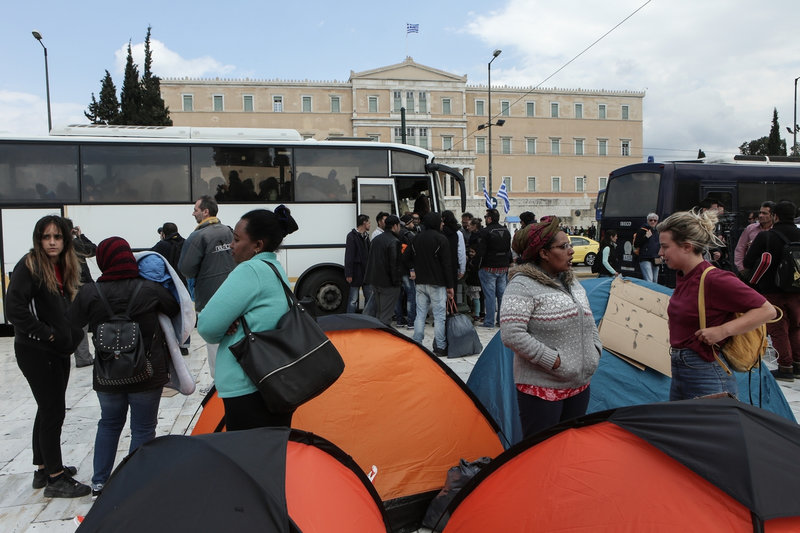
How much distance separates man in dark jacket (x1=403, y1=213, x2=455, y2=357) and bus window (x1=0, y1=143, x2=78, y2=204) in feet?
20.9

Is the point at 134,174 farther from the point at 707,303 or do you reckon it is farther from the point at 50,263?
the point at 707,303

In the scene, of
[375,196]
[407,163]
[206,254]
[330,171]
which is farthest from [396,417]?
[407,163]

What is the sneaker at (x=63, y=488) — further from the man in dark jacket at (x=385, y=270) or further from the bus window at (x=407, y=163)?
the bus window at (x=407, y=163)

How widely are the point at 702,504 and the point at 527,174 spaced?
63.0 m

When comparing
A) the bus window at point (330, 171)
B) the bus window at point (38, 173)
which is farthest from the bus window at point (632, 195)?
the bus window at point (38, 173)

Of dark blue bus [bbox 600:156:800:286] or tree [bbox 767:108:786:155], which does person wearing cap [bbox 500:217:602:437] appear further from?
tree [bbox 767:108:786:155]

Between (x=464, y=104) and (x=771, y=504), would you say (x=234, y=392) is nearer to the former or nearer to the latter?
(x=771, y=504)

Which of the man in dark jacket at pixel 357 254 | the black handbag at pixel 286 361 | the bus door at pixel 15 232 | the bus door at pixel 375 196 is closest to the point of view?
the black handbag at pixel 286 361

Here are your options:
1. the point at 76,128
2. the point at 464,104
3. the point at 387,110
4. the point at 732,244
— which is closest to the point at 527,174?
the point at 464,104

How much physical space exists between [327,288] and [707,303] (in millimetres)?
8105

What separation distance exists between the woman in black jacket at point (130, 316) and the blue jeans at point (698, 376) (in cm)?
308

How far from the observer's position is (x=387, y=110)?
193 ft

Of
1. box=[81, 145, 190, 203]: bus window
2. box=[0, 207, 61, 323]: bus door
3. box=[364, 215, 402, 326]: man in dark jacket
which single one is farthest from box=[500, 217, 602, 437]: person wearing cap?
box=[0, 207, 61, 323]: bus door

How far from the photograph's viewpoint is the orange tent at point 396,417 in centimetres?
335
